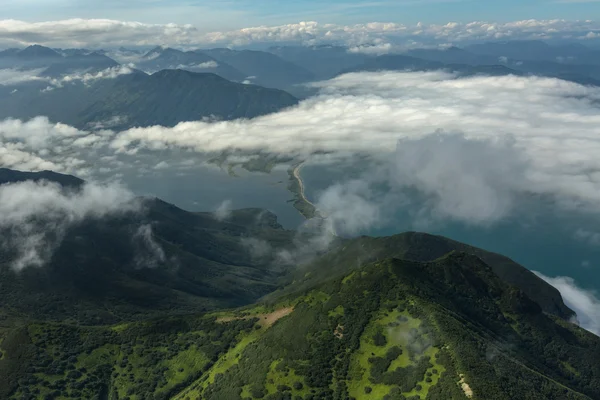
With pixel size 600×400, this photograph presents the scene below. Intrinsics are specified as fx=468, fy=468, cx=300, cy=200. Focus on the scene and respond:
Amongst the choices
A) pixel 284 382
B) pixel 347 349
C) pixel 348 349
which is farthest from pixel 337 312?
pixel 284 382

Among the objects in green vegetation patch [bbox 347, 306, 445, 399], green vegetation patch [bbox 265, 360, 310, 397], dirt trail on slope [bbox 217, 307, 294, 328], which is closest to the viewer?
green vegetation patch [bbox 347, 306, 445, 399]

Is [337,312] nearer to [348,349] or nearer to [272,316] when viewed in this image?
[348,349]

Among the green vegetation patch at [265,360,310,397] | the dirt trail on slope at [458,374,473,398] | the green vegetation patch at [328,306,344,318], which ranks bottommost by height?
the green vegetation patch at [265,360,310,397]

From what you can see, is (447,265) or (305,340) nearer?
(305,340)

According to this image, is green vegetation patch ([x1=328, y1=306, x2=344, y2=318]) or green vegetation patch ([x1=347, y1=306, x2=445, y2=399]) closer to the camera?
green vegetation patch ([x1=347, y1=306, x2=445, y2=399])

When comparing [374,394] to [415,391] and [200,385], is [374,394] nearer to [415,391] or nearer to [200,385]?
[415,391]

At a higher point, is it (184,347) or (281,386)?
(281,386)

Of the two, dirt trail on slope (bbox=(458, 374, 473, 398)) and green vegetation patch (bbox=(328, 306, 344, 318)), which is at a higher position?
dirt trail on slope (bbox=(458, 374, 473, 398))

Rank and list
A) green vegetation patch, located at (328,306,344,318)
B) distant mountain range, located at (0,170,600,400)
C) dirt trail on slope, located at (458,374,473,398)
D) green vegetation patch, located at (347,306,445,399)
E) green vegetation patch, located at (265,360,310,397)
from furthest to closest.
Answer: green vegetation patch, located at (328,306,344,318), green vegetation patch, located at (265,360,310,397), distant mountain range, located at (0,170,600,400), green vegetation patch, located at (347,306,445,399), dirt trail on slope, located at (458,374,473,398)

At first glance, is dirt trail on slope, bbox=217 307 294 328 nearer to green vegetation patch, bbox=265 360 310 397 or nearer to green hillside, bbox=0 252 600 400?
green hillside, bbox=0 252 600 400

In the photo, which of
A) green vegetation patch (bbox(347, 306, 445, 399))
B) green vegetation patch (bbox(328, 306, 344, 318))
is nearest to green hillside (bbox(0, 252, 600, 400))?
green vegetation patch (bbox(347, 306, 445, 399))

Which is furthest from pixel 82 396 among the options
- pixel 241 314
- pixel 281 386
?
pixel 281 386
